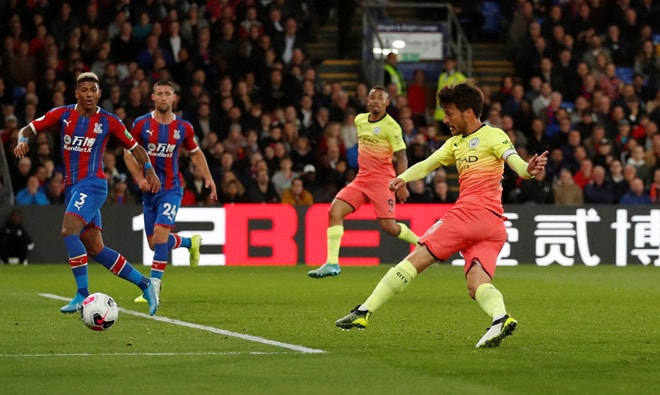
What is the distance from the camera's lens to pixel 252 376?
839 centimetres

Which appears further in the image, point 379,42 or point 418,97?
point 418,97

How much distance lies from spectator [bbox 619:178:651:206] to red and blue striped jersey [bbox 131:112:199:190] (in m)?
11.9

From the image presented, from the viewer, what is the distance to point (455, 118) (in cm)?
1012

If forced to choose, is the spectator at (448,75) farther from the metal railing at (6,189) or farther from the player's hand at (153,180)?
the player's hand at (153,180)

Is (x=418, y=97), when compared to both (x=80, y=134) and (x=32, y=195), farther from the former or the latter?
(x=80, y=134)

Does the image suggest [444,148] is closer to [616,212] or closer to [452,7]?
[616,212]

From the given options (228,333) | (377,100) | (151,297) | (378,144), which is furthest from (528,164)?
(378,144)

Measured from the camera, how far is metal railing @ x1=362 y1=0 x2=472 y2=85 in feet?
89.1

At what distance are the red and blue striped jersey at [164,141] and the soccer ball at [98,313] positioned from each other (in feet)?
12.5

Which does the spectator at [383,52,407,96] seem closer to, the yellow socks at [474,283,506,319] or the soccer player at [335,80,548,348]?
the soccer player at [335,80,548,348]

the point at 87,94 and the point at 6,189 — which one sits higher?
the point at 87,94

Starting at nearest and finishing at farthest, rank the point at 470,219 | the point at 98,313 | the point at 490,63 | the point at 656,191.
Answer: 1. the point at 470,219
2. the point at 98,313
3. the point at 656,191
4. the point at 490,63

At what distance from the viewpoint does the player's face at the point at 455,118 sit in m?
10.1

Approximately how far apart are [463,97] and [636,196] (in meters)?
15.1
